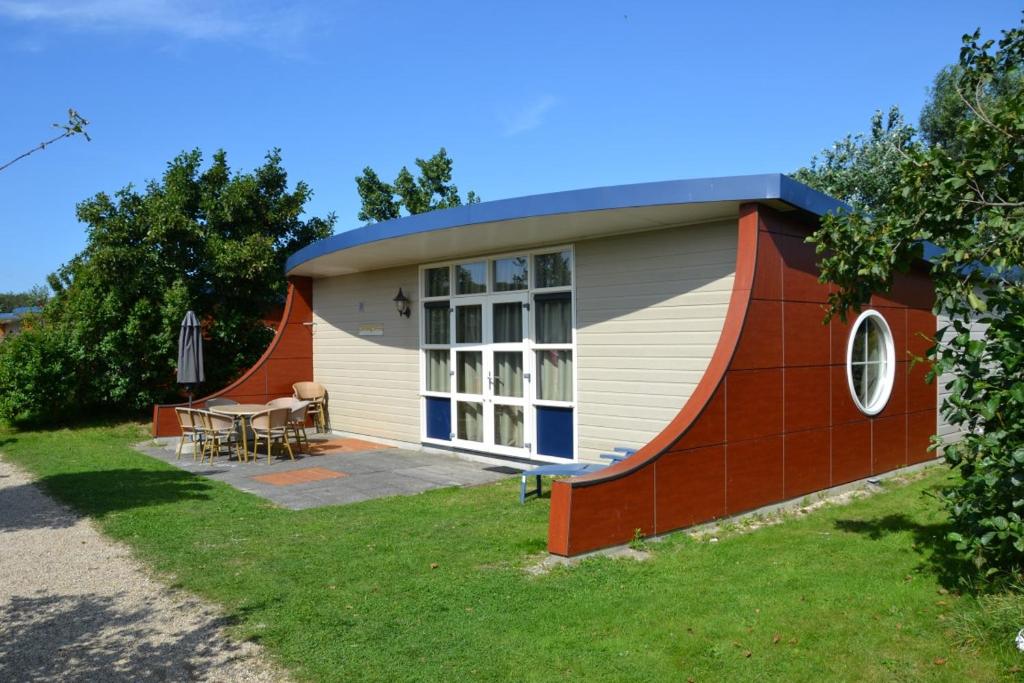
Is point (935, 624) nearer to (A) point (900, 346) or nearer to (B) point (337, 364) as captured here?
(A) point (900, 346)

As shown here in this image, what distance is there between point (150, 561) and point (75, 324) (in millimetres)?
9960

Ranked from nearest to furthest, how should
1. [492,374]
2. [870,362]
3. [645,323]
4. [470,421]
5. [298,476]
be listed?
[645,323] → [870,362] → [298,476] → [492,374] → [470,421]

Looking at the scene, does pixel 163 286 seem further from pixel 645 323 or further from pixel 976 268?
pixel 976 268

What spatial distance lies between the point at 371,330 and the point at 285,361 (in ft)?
7.31

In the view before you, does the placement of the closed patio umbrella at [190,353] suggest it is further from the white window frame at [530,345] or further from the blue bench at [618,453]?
the blue bench at [618,453]

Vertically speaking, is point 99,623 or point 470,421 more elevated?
point 470,421

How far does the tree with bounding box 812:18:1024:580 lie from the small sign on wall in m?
8.11

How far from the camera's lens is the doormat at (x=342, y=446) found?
450 inches

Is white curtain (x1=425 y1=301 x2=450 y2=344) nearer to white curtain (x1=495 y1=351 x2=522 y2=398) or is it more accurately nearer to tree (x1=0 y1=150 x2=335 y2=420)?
white curtain (x1=495 y1=351 x2=522 y2=398)

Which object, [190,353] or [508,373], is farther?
[190,353]

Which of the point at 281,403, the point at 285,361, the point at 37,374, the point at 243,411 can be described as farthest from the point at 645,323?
the point at 37,374

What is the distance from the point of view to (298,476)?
9344mm

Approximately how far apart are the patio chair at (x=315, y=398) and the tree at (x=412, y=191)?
45.2ft

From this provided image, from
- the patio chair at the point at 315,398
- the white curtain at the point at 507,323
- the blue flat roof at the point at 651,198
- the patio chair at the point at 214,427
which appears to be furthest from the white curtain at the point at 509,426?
the patio chair at the point at 315,398
